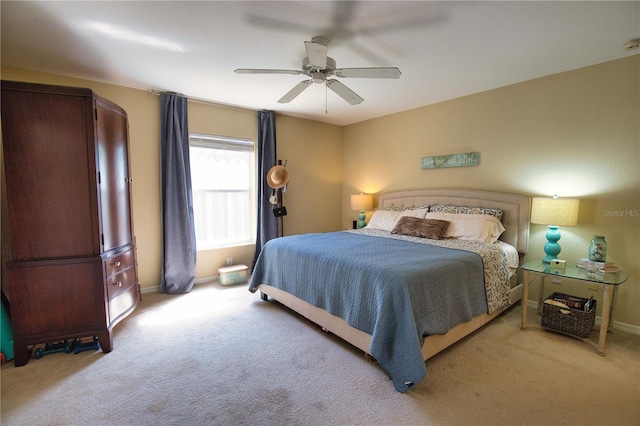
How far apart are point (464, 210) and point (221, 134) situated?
3.50m

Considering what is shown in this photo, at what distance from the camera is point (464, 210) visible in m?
3.58

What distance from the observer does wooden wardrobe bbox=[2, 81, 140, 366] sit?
6.74 ft

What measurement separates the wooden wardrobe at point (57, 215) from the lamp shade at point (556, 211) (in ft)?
13.3

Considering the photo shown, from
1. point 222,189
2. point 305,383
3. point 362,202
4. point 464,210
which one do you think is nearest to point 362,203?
point 362,202

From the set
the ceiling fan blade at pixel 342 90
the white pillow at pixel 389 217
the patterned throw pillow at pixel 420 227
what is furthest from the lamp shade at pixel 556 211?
the ceiling fan blade at pixel 342 90

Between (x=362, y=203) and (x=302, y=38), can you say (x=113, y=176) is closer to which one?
(x=302, y=38)

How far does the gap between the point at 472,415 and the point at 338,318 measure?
108 cm

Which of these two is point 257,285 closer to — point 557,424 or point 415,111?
point 557,424

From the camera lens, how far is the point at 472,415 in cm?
166

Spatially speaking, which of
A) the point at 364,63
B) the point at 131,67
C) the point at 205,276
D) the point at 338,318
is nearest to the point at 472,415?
the point at 338,318

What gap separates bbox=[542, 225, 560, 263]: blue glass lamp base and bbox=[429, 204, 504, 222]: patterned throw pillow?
54 centimetres

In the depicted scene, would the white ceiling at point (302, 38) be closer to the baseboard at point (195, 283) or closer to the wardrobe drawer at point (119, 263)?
the wardrobe drawer at point (119, 263)

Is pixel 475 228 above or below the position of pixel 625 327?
above

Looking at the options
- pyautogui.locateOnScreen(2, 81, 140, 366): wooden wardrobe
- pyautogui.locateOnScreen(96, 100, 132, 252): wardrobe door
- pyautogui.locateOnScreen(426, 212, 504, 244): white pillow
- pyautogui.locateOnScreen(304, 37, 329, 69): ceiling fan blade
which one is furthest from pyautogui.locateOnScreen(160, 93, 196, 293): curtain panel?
pyautogui.locateOnScreen(426, 212, 504, 244): white pillow
